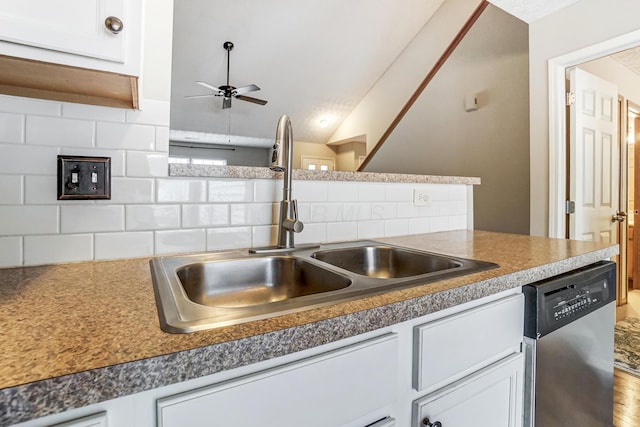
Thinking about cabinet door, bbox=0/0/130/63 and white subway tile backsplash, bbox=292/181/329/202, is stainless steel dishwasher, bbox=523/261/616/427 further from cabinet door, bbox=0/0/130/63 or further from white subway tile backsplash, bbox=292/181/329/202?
cabinet door, bbox=0/0/130/63

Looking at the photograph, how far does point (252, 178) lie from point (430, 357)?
0.71m

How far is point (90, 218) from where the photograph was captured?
2.70 ft

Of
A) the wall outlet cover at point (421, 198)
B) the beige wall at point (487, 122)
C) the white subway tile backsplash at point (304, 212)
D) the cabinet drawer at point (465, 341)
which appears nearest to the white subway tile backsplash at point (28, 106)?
the white subway tile backsplash at point (304, 212)

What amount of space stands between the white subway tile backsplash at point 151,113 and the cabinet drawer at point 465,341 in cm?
84

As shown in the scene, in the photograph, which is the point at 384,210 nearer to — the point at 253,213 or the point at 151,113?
the point at 253,213

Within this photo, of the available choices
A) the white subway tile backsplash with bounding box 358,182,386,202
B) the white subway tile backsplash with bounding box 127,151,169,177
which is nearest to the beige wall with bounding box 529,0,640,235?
the white subway tile backsplash with bounding box 358,182,386,202

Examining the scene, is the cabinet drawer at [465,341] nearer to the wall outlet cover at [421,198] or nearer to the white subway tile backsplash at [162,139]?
the wall outlet cover at [421,198]

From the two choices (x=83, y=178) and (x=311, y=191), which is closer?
(x=83, y=178)

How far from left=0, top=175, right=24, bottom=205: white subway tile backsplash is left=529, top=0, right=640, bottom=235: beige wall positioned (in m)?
2.73

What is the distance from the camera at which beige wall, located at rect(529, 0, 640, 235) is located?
195 centimetres

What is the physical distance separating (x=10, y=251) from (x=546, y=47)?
301 cm

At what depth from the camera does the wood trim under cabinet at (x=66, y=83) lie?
62 cm

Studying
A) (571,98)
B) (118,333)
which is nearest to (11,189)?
(118,333)

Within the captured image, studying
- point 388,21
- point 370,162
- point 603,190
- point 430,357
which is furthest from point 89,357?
point 388,21
